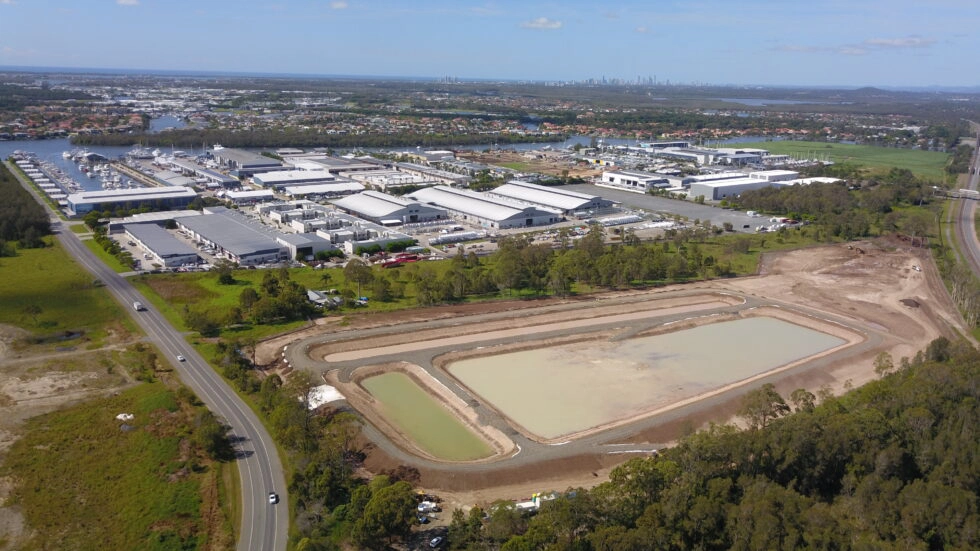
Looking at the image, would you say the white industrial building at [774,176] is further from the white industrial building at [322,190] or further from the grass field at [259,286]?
the white industrial building at [322,190]

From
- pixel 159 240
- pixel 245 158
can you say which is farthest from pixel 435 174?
pixel 159 240

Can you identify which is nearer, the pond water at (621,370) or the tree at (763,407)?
the tree at (763,407)

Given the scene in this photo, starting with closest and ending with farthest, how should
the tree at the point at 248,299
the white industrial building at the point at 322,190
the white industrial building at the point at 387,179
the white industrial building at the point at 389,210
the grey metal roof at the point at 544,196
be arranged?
the tree at the point at 248,299 < the white industrial building at the point at 389,210 < the grey metal roof at the point at 544,196 < the white industrial building at the point at 322,190 < the white industrial building at the point at 387,179

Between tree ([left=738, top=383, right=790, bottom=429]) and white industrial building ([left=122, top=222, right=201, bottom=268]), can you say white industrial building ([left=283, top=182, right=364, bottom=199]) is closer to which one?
white industrial building ([left=122, top=222, right=201, bottom=268])

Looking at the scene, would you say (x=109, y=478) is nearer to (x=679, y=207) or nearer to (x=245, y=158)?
(x=679, y=207)

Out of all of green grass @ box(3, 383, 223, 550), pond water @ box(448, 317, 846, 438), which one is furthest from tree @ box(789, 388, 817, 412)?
green grass @ box(3, 383, 223, 550)

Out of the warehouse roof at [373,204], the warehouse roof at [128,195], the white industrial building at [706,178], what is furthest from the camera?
the white industrial building at [706,178]

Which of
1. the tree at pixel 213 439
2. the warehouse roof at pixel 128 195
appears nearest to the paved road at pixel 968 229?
the tree at pixel 213 439
